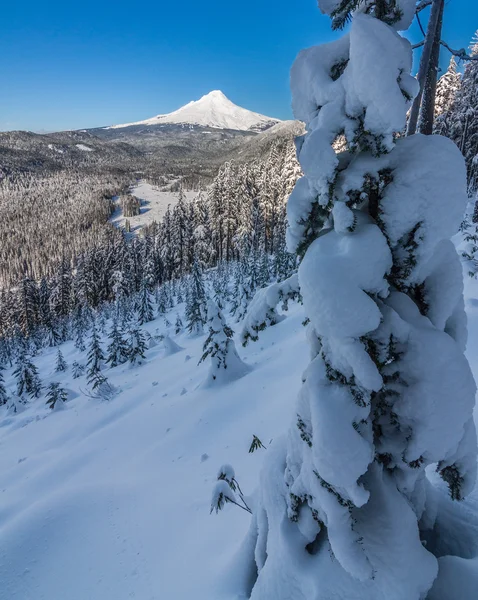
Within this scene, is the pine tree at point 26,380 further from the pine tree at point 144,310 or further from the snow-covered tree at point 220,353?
the snow-covered tree at point 220,353

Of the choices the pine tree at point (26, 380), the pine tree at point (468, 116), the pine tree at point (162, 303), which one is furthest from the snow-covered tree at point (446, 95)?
the pine tree at point (26, 380)

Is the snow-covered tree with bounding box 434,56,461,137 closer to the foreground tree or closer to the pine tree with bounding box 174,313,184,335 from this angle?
the pine tree with bounding box 174,313,184,335

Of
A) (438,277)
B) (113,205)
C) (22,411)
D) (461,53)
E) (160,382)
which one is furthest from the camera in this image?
(113,205)

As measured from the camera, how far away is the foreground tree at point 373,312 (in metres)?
2.58

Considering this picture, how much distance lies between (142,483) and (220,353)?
17.9ft

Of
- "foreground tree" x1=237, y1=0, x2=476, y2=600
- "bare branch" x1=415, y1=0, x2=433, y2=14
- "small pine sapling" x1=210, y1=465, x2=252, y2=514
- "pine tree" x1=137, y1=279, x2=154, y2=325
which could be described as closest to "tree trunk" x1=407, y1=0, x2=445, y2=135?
"bare branch" x1=415, y1=0, x2=433, y2=14

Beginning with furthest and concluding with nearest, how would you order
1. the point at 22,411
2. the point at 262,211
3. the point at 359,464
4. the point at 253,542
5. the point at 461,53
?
the point at 262,211
the point at 22,411
the point at 253,542
the point at 461,53
the point at 359,464

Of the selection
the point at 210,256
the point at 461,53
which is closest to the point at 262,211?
the point at 210,256

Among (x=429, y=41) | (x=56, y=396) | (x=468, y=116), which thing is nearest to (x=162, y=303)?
(x=56, y=396)

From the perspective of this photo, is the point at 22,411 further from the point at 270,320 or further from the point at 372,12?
the point at 372,12

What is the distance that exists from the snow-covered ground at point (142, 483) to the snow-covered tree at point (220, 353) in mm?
563

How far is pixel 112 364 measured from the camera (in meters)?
24.0

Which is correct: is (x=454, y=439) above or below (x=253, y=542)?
above

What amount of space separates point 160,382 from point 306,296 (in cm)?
1404
